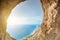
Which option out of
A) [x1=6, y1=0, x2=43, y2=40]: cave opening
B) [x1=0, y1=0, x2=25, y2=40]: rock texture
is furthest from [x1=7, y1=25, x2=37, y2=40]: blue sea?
[x1=0, y1=0, x2=25, y2=40]: rock texture

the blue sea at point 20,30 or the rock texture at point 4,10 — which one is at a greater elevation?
the rock texture at point 4,10

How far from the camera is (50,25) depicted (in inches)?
90.7

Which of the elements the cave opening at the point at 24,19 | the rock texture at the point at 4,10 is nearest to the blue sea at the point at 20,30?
the cave opening at the point at 24,19

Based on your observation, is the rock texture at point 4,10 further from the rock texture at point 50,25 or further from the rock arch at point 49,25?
the rock texture at point 50,25

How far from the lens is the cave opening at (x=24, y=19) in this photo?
2.35 metres

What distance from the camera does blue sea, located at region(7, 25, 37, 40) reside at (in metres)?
2.35

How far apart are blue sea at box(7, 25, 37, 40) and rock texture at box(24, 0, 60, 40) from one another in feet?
0.29

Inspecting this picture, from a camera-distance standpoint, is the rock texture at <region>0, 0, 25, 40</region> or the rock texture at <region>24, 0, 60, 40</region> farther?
the rock texture at <region>0, 0, 25, 40</region>

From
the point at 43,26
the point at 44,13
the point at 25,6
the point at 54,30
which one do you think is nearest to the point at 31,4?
Result: the point at 25,6

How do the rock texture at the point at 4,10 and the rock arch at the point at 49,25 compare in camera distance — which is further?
the rock texture at the point at 4,10

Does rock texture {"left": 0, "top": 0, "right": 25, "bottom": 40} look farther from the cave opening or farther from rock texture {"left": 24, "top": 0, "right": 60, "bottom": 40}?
rock texture {"left": 24, "top": 0, "right": 60, "bottom": 40}

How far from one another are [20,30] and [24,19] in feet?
0.64

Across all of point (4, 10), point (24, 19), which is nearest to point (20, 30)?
point (24, 19)

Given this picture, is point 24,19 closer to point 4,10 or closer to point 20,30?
point 20,30
